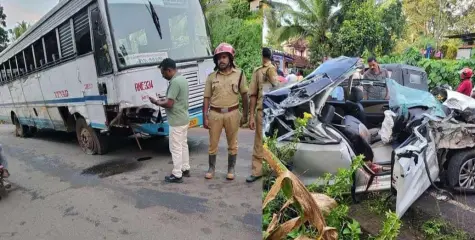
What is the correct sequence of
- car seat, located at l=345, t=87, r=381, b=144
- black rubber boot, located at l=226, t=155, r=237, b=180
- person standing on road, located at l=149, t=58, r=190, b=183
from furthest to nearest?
1. black rubber boot, located at l=226, t=155, r=237, b=180
2. car seat, located at l=345, t=87, r=381, b=144
3. person standing on road, located at l=149, t=58, r=190, b=183

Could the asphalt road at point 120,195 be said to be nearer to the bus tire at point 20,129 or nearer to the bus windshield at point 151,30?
the bus tire at point 20,129

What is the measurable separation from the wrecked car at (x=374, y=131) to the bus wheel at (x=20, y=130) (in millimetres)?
780

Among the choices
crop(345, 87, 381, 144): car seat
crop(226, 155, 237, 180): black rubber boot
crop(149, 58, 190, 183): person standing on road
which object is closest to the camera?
crop(149, 58, 190, 183): person standing on road

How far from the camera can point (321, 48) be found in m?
0.92

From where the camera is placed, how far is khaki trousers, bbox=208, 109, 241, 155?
0.99 metres

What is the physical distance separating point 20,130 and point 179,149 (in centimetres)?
52

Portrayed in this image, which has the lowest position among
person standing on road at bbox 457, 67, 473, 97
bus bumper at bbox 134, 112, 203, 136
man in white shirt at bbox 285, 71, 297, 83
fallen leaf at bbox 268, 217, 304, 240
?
fallen leaf at bbox 268, 217, 304, 240

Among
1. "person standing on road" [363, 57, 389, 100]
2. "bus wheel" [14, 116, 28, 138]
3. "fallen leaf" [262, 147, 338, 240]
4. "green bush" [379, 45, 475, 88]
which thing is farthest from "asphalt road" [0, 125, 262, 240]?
"green bush" [379, 45, 475, 88]

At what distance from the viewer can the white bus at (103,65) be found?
0.88 metres

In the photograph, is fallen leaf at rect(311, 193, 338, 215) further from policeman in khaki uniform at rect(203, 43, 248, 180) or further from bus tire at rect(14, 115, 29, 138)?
bus tire at rect(14, 115, 29, 138)

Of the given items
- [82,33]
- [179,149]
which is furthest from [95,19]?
[179,149]

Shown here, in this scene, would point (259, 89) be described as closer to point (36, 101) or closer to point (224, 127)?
point (224, 127)

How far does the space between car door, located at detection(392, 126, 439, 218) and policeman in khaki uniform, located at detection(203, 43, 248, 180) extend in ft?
1.55

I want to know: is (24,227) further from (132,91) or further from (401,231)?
(401,231)
